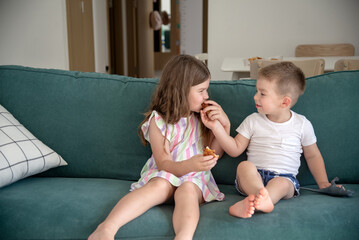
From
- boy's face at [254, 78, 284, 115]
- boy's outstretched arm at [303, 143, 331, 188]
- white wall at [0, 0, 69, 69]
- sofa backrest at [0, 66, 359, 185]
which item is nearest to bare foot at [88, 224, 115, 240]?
sofa backrest at [0, 66, 359, 185]

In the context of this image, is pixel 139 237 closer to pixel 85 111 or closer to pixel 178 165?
pixel 178 165

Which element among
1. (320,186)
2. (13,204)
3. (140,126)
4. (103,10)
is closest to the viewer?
(13,204)

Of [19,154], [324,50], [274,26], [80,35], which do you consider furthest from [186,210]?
[80,35]

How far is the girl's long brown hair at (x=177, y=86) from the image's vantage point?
1654 mm

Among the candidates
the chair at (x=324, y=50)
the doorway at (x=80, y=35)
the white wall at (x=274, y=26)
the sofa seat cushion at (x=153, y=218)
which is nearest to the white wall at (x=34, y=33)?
the doorway at (x=80, y=35)

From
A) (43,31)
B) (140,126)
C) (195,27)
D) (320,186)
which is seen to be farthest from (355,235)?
(195,27)

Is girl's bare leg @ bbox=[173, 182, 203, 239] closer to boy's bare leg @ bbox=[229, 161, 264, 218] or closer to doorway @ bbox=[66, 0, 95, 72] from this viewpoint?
boy's bare leg @ bbox=[229, 161, 264, 218]

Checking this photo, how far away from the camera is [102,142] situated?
6.11 ft

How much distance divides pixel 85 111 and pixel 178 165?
62 centimetres

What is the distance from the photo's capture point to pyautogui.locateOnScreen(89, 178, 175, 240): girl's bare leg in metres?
1.29

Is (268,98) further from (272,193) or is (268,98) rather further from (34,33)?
(34,33)

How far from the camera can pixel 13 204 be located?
1.47m

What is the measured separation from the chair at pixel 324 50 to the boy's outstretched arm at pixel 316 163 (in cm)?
340

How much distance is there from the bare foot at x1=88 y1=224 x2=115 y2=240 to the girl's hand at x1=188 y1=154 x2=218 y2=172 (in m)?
0.41
